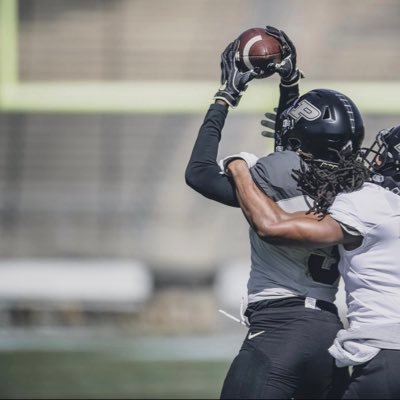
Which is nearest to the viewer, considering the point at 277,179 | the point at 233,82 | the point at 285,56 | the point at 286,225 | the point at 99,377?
the point at 286,225

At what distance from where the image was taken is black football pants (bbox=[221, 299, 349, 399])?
2.65 meters

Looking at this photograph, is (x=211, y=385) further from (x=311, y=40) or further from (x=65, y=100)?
(x=311, y=40)

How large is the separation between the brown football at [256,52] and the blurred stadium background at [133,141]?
4.32m

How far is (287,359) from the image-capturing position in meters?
2.67

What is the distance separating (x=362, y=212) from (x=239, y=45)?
68 cm

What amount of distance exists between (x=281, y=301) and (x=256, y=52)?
761mm

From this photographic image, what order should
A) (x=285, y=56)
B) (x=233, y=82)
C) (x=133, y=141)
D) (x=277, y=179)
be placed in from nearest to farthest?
(x=277, y=179) → (x=233, y=82) → (x=285, y=56) → (x=133, y=141)

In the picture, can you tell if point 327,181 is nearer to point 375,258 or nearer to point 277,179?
point 277,179

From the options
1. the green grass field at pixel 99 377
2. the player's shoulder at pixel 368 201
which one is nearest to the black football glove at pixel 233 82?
the player's shoulder at pixel 368 201

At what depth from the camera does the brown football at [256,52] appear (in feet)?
9.64

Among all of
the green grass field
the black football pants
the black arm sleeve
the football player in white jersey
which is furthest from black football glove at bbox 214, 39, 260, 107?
the green grass field

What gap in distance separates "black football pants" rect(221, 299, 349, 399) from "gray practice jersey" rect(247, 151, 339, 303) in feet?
0.15

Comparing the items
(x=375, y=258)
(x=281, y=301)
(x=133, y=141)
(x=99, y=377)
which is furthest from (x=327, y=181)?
(x=133, y=141)

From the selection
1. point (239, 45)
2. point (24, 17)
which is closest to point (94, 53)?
point (24, 17)
